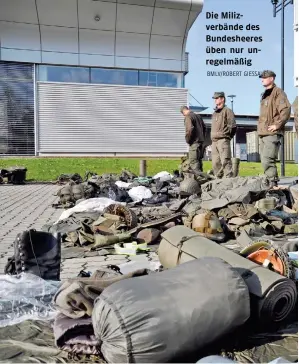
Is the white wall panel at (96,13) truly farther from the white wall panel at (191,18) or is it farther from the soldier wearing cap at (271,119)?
the soldier wearing cap at (271,119)

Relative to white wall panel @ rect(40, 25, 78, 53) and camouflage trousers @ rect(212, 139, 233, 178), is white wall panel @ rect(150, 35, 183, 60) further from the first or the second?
camouflage trousers @ rect(212, 139, 233, 178)

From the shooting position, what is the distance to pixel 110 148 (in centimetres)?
2630

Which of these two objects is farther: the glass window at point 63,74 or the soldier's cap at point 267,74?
the glass window at point 63,74

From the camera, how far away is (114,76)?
2658 centimetres

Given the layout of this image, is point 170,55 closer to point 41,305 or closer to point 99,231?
point 99,231

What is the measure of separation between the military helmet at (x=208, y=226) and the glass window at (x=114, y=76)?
21.7 m

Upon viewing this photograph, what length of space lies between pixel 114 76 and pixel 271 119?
19.1 meters

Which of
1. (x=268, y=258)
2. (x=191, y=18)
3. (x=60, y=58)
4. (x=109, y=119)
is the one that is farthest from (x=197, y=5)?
(x=268, y=258)

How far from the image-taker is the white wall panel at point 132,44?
26.4 metres

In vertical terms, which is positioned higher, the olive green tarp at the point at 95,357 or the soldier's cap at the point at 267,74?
the soldier's cap at the point at 267,74

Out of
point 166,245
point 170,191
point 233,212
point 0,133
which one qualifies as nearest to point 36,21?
point 0,133

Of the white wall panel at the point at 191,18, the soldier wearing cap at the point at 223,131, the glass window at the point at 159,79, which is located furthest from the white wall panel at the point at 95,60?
the soldier wearing cap at the point at 223,131

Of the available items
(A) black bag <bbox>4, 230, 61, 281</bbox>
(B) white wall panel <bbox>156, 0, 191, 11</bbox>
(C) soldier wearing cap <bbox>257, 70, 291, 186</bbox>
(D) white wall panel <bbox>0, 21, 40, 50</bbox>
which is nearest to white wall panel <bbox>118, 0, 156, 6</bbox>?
(B) white wall panel <bbox>156, 0, 191, 11</bbox>

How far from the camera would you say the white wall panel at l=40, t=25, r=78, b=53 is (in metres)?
25.2
